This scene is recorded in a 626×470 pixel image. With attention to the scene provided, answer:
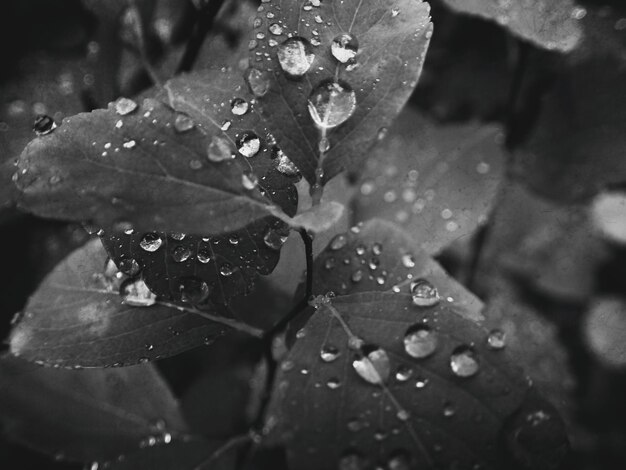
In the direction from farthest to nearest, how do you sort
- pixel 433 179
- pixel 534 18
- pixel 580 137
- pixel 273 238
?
pixel 580 137 < pixel 433 179 < pixel 534 18 < pixel 273 238

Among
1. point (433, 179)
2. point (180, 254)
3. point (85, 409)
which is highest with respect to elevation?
point (180, 254)

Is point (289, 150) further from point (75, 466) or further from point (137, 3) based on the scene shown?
point (75, 466)

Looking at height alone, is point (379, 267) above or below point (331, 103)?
below

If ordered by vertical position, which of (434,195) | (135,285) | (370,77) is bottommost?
(434,195)

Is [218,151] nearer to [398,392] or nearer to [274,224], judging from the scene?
[274,224]

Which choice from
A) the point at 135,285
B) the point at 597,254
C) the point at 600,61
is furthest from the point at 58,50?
the point at 597,254

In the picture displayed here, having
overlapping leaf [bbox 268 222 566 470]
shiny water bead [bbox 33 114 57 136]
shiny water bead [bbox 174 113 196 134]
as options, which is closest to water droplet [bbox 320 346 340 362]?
overlapping leaf [bbox 268 222 566 470]

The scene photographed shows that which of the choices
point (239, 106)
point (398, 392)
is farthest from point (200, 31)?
point (398, 392)
